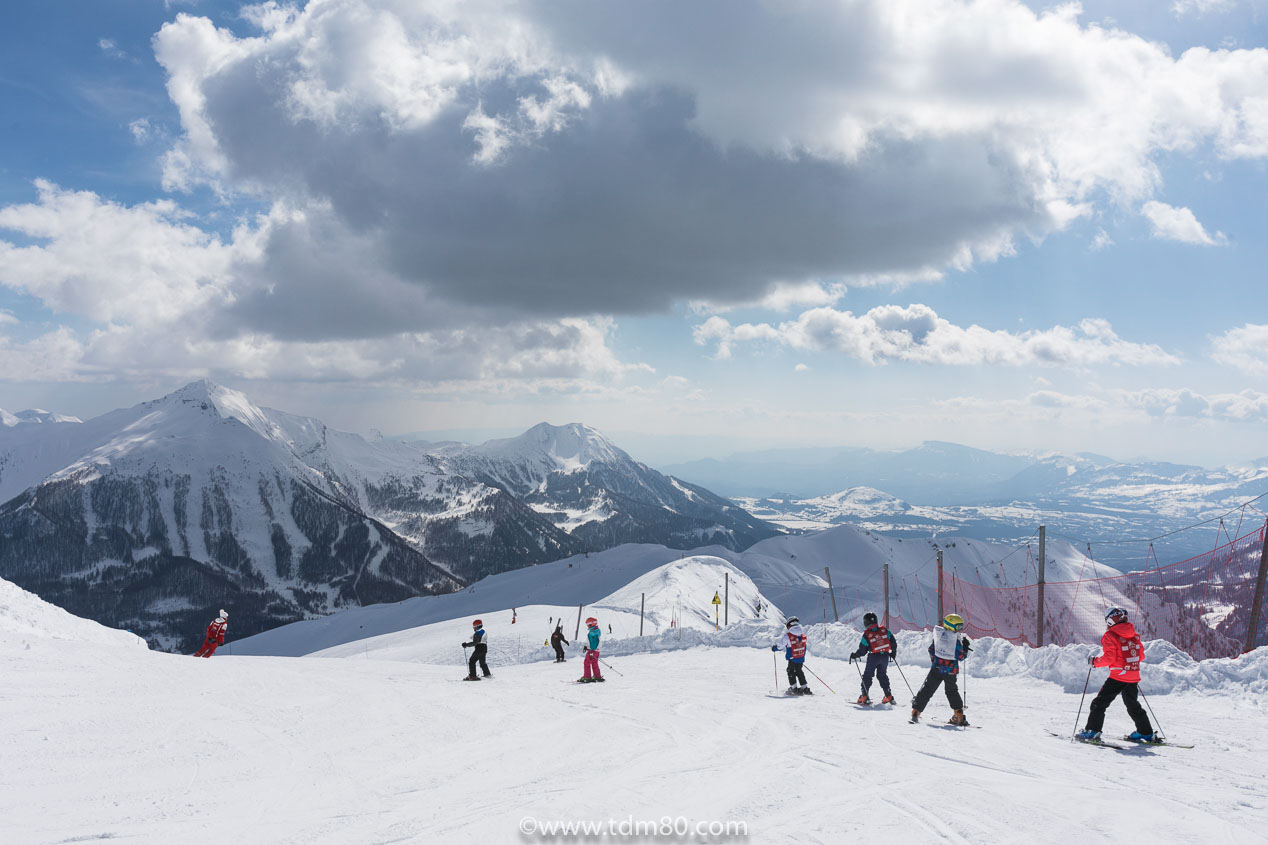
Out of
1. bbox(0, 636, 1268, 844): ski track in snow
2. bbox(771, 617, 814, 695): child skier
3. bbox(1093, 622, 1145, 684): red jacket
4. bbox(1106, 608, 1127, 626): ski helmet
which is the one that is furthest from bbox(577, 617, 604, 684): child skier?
bbox(1106, 608, 1127, 626): ski helmet

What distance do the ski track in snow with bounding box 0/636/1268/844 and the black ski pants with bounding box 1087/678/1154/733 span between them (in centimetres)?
66

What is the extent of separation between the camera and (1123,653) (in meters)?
10.9

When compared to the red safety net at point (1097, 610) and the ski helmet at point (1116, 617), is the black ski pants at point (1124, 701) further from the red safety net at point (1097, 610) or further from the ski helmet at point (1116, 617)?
the red safety net at point (1097, 610)

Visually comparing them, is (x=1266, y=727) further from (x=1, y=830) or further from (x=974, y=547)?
(x=974, y=547)

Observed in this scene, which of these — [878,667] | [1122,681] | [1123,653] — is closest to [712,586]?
[878,667]

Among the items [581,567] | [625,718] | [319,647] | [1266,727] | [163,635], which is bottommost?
[163,635]

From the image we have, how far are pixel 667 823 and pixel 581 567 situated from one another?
316ft

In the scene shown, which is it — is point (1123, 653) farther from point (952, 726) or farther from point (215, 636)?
point (215, 636)

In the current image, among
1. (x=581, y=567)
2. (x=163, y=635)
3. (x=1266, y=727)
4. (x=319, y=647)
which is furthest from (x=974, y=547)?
(x=163, y=635)

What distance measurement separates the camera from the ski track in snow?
7.38m

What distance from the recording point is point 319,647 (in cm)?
8162

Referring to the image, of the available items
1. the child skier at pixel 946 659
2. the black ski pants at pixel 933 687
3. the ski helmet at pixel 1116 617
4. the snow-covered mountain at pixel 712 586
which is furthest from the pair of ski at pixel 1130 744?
the snow-covered mountain at pixel 712 586

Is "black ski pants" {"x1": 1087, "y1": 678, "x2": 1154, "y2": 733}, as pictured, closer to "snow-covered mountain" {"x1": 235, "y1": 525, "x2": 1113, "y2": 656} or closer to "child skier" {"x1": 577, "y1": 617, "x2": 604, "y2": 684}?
"child skier" {"x1": 577, "y1": 617, "x2": 604, "y2": 684}

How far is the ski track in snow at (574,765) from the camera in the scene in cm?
738
